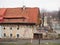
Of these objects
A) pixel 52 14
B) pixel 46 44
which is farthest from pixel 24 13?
pixel 52 14

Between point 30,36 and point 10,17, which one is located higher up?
point 10,17

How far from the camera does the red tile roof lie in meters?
23.6

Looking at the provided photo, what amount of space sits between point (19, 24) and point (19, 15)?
5.81ft

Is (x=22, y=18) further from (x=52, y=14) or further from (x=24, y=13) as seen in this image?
(x=52, y=14)

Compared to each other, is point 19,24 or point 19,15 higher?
point 19,15

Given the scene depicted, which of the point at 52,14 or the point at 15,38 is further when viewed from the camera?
the point at 52,14

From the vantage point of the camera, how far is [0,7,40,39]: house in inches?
889

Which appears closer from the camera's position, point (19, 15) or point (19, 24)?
point (19, 24)

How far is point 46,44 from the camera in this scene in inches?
669

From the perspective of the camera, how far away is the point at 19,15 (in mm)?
24500

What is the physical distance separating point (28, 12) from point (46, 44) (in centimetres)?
845

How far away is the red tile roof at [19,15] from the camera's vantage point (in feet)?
77.3

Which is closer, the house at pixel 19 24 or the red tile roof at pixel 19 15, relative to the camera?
the house at pixel 19 24

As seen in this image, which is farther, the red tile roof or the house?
the red tile roof
